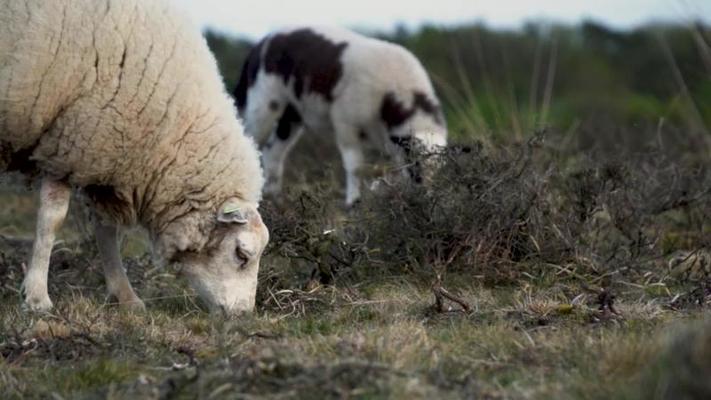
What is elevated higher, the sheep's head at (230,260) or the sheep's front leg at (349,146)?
the sheep's head at (230,260)

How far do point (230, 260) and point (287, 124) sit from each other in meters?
6.23

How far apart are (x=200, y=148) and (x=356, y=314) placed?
1.25 meters

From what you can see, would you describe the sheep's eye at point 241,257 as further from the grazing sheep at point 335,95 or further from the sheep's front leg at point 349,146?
the sheep's front leg at point 349,146

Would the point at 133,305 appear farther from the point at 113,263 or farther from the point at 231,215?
the point at 231,215

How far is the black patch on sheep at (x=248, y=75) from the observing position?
12836mm

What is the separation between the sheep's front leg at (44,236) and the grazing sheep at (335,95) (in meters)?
4.32

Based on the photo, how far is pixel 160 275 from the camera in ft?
26.3

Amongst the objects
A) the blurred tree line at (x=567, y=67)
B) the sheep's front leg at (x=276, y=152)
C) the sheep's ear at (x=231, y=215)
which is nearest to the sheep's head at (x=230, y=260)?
the sheep's ear at (x=231, y=215)

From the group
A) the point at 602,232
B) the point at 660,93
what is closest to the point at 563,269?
the point at 602,232

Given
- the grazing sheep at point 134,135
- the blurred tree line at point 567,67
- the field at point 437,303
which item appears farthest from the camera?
the blurred tree line at point 567,67

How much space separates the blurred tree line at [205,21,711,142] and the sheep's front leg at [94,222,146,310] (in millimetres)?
5686

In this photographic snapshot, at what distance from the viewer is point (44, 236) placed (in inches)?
273

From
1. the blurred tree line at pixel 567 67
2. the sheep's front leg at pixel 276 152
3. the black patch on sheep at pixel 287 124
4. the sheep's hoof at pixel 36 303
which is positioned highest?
the sheep's hoof at pixel 36 303

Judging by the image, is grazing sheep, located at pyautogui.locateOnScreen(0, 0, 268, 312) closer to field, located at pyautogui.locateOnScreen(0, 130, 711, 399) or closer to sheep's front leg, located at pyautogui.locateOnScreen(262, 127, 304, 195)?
field, located at pyautogui.locateOnScreen(0, 130, 711, 399)
